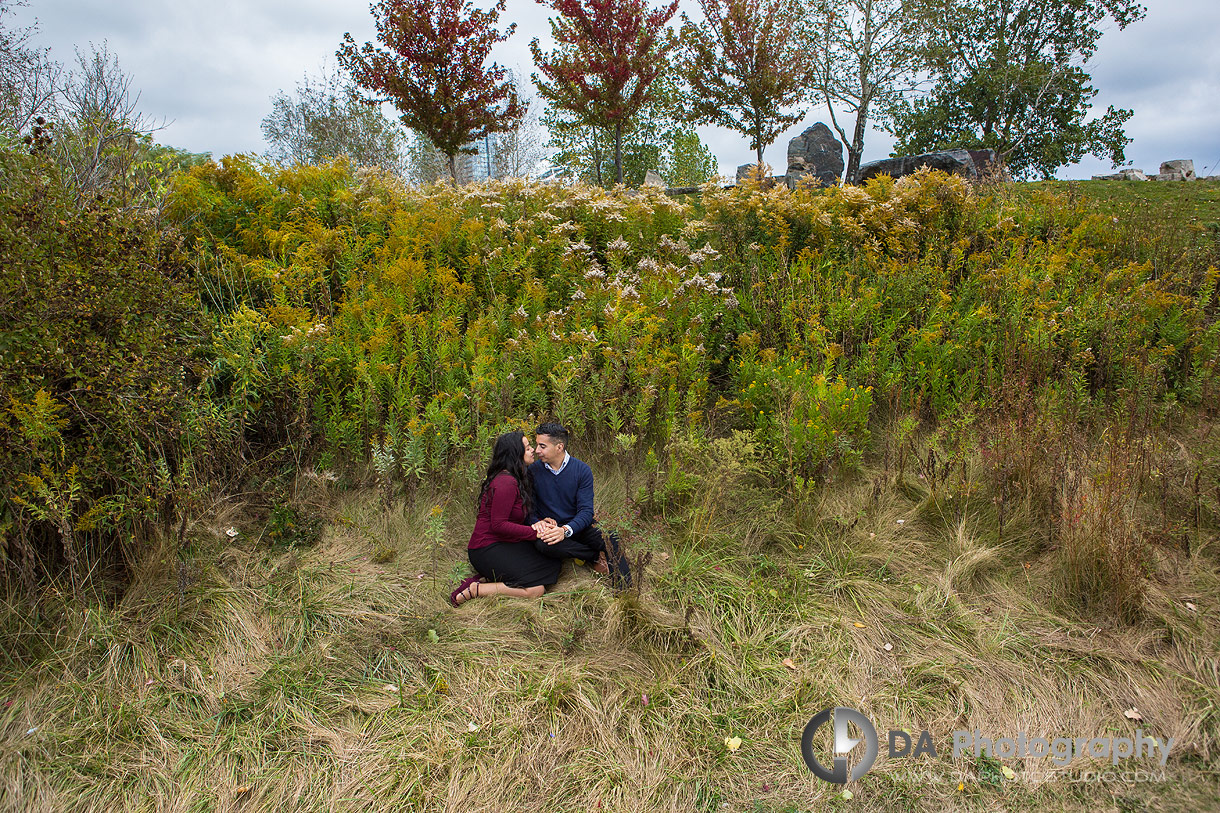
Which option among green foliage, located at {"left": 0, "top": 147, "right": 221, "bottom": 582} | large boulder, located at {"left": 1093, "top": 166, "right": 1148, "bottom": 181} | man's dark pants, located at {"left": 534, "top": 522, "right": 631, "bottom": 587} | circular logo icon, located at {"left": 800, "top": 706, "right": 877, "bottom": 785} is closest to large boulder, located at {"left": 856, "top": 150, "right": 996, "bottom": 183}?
large boulder, located at {"left": 1093, "top": 166, "right": 1148, "bottom": 181}

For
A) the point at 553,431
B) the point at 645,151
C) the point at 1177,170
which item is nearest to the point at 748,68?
the point at 645,151

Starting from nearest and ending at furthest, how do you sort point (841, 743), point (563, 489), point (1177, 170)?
point (841, 743) < point (563, 489) < point (1177, 170)

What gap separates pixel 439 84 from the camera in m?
11.2

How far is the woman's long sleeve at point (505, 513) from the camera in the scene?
11.6ft

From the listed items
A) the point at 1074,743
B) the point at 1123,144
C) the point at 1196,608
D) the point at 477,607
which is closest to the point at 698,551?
the point at 477,607

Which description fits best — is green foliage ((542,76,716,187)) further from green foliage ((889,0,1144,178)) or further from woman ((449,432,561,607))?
woman ((449,432,561,607))

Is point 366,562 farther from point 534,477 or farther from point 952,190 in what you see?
point 952,190

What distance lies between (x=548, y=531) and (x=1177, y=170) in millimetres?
17938

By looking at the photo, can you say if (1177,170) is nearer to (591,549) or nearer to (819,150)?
(819,150)

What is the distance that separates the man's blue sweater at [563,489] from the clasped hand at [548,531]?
170 millimetres

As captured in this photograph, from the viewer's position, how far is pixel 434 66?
11234 millimetres

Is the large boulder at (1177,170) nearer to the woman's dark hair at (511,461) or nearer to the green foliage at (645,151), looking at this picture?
the green foliage at (645,151)

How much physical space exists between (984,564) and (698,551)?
61.9 inches

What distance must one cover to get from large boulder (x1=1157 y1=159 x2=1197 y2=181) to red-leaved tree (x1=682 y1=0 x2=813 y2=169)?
809 centimetres
